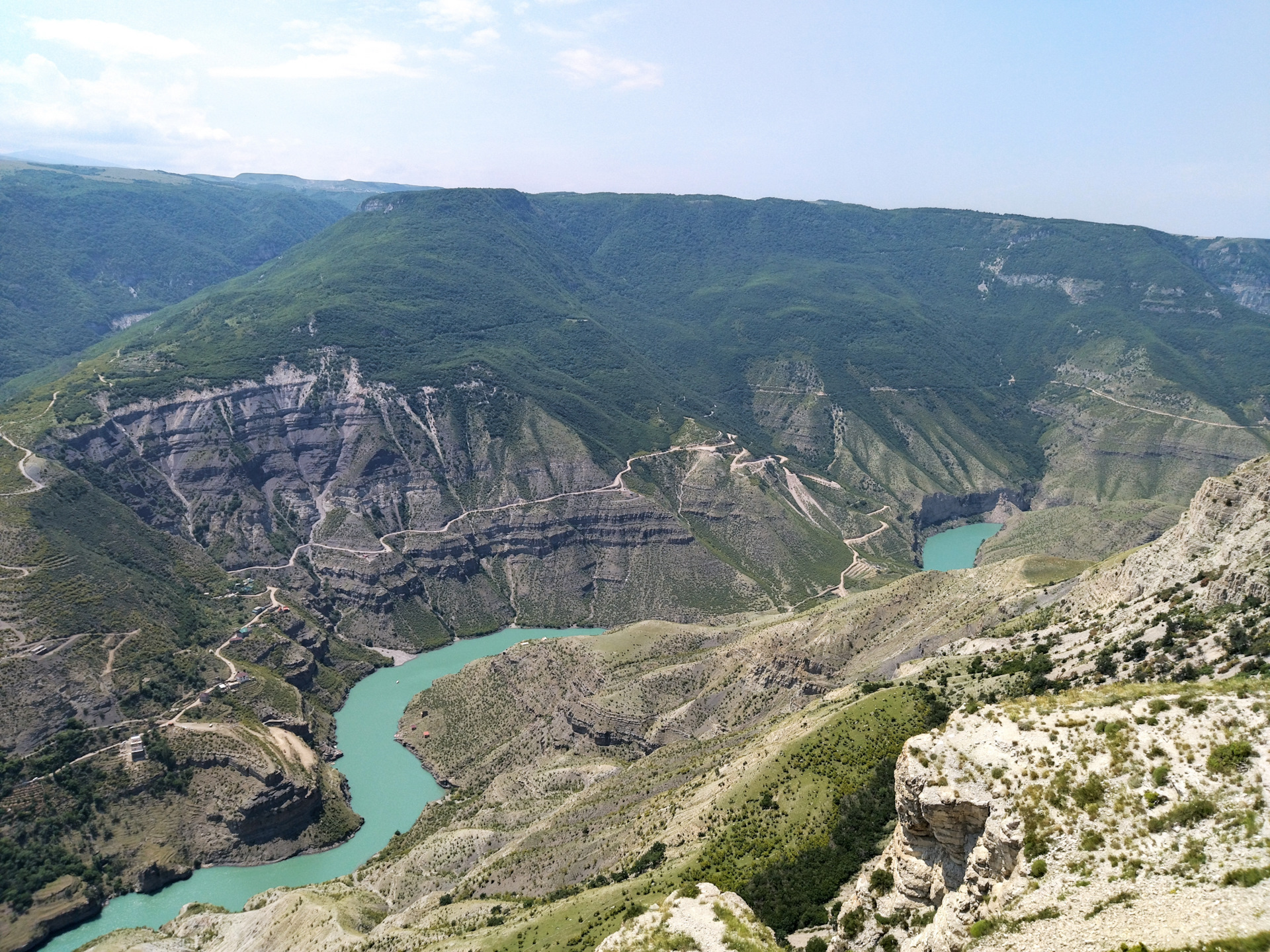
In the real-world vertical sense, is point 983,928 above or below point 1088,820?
below

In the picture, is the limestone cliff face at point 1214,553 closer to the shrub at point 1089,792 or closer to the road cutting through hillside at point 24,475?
the shrub at point 1089,792

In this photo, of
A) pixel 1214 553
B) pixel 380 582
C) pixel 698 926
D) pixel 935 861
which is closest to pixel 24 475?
pixel 380 582

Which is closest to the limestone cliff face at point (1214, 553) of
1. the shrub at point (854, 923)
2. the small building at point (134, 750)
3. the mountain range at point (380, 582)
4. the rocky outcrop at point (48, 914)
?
the mountain range at point (380, 582)

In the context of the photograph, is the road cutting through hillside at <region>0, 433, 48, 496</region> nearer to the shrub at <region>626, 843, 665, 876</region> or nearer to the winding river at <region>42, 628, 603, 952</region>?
the winding river at <region>42, 628, 603, 952</region>

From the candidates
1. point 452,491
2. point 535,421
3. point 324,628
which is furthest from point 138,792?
point 535,421

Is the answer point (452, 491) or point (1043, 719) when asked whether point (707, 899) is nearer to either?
point (1043, 719)

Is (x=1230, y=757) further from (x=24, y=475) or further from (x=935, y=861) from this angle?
(x=24, y=475)
